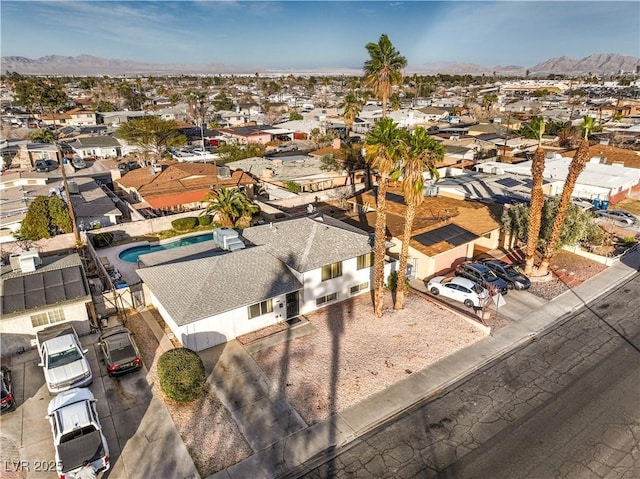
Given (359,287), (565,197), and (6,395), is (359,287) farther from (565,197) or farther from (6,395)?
(6,395)

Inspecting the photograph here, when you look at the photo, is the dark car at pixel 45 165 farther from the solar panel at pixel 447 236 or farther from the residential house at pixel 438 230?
the solar panel at pixel 447 236

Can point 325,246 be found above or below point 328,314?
above

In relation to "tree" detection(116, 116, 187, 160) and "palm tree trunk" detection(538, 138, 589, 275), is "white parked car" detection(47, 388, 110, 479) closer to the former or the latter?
"palm tree trunk" detection(538, 138, 589, 275)

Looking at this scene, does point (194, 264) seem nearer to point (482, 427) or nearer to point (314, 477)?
point (314, 477)

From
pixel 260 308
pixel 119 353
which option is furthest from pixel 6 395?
pixel 260 308

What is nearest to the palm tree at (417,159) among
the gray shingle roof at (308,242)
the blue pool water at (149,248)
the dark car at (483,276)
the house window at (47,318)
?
the gray shingle roof at (308,242)

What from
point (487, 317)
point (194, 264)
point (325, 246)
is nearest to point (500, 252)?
point (487, 317)
